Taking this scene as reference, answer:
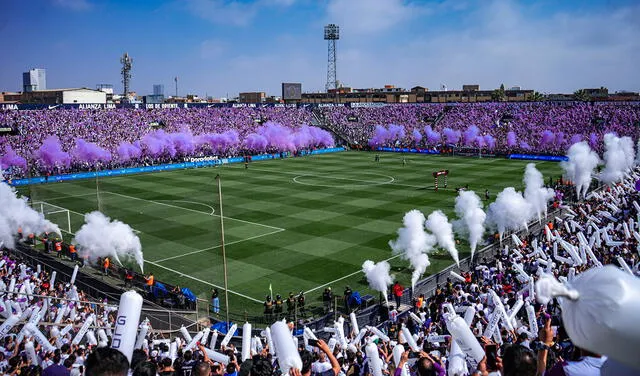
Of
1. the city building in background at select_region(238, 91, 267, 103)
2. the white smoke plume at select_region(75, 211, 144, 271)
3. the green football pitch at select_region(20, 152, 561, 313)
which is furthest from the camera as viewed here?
the city building in background at select_region(238, 91, 267, 103)

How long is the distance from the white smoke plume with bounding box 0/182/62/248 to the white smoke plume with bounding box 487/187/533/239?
86.7 feet

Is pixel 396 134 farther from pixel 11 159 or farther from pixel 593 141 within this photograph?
pixel 11 159

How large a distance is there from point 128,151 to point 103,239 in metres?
40.2

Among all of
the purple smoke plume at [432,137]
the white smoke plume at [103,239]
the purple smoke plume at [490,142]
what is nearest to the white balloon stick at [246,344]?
the white smoke plume at [103,239]

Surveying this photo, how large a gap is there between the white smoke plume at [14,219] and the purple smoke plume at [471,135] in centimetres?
6155

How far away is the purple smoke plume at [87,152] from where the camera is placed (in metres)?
59.7

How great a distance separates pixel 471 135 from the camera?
3073 inches

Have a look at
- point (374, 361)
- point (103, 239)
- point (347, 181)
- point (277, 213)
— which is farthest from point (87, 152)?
point (374, 361)

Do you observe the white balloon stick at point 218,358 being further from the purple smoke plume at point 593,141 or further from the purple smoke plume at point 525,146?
the purple smoke plume at point 525,146

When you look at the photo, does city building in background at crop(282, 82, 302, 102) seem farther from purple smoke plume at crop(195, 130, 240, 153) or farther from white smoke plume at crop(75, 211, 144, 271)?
white smoke plume at crop(75, 211, 144, 271)

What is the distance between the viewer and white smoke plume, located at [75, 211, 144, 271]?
Answer: 26562 mm

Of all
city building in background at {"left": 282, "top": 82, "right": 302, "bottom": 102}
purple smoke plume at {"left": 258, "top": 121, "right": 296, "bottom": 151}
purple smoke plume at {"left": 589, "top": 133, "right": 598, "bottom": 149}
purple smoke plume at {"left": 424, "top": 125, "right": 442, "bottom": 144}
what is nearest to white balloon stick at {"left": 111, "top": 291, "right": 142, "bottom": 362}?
purple smoke plume at {"left": 589, "top": 133, "right": 598, "bottom": 149}

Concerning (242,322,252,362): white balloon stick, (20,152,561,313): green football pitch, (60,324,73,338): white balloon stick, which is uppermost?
(242,322,252,362): white balloon stick

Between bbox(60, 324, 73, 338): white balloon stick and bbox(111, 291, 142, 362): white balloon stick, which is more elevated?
bbox(111, 291, 142, 362): white balloon stick
